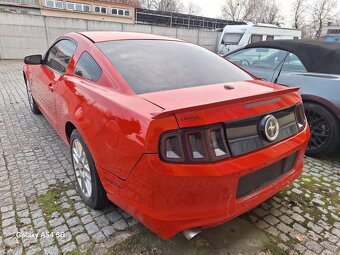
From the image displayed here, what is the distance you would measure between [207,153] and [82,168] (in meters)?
1.42

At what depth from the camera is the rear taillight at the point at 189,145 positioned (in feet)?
5.27

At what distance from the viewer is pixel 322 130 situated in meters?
3.73

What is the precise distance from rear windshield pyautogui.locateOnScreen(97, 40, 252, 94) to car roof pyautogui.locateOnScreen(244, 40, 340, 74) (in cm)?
174

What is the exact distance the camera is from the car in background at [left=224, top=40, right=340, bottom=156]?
359 cm

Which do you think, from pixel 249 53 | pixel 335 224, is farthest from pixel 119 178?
pixel 249 53

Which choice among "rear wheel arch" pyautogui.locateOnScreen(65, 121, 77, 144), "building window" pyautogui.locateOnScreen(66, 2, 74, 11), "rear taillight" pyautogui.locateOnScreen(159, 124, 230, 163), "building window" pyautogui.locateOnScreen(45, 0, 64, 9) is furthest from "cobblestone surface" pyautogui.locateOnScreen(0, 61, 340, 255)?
"building window" pyautogui.locateOnScreen(45, 0, 64, 9)

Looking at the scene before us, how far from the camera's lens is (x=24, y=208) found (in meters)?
2.54

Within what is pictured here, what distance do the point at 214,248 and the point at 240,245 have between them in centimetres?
22

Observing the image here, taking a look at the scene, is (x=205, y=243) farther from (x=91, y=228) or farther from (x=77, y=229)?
(x=77, y=229)

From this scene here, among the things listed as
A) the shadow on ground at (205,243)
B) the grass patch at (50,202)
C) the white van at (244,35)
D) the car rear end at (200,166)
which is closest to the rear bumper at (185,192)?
the car rear end at (200,166)

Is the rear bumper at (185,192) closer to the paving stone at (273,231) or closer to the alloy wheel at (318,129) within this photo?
the paving stone at (273,231)

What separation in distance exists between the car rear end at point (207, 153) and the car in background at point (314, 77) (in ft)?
5.54

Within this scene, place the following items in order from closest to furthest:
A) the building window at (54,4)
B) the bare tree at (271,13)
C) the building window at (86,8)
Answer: the building window at (54,4) → the building window at (86,8) → the bare tree at (271,13)

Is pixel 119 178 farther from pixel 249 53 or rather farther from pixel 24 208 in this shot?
pixel 249 53
